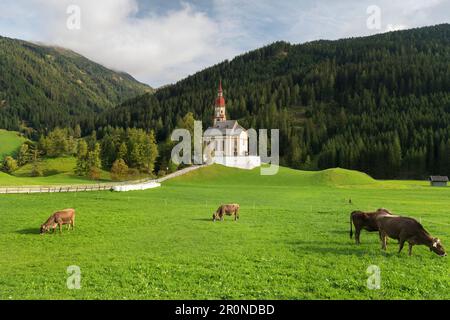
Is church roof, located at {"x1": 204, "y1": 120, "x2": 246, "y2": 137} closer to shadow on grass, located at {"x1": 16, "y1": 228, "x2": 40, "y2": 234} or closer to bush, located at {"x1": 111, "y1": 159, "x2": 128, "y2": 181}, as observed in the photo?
bush, located at {"x1": 111, "y1": 159, "x2": 128, "y2": 181}

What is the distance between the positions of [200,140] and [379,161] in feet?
231

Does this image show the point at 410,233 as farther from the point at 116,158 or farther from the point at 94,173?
the point at 116,158

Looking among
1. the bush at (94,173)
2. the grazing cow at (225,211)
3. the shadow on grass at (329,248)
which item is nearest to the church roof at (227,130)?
the bush at (94,173)

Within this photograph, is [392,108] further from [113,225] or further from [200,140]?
[113,225]

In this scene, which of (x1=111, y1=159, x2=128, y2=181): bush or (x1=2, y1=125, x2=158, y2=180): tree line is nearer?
(x1=111, y1=159, x2=128, y2=181): bush

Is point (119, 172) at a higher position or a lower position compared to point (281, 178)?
higher

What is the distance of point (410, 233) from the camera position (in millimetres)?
19625

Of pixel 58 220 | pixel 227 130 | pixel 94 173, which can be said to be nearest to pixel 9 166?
pixel 94 173

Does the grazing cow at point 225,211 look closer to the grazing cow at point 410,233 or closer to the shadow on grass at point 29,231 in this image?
the shadow on grass at point 29,231

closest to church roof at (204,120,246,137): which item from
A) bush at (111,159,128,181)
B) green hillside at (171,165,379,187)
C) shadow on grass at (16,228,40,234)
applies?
green hillside at (171,165,379,187)

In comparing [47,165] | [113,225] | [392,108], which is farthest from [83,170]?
[392,108]

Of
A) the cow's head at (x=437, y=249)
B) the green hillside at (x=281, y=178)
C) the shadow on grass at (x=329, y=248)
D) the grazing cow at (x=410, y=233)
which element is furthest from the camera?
the green hillside at (x=281, y=178)

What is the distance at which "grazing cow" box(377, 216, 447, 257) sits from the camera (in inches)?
760

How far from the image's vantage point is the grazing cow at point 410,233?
63.3 ft
